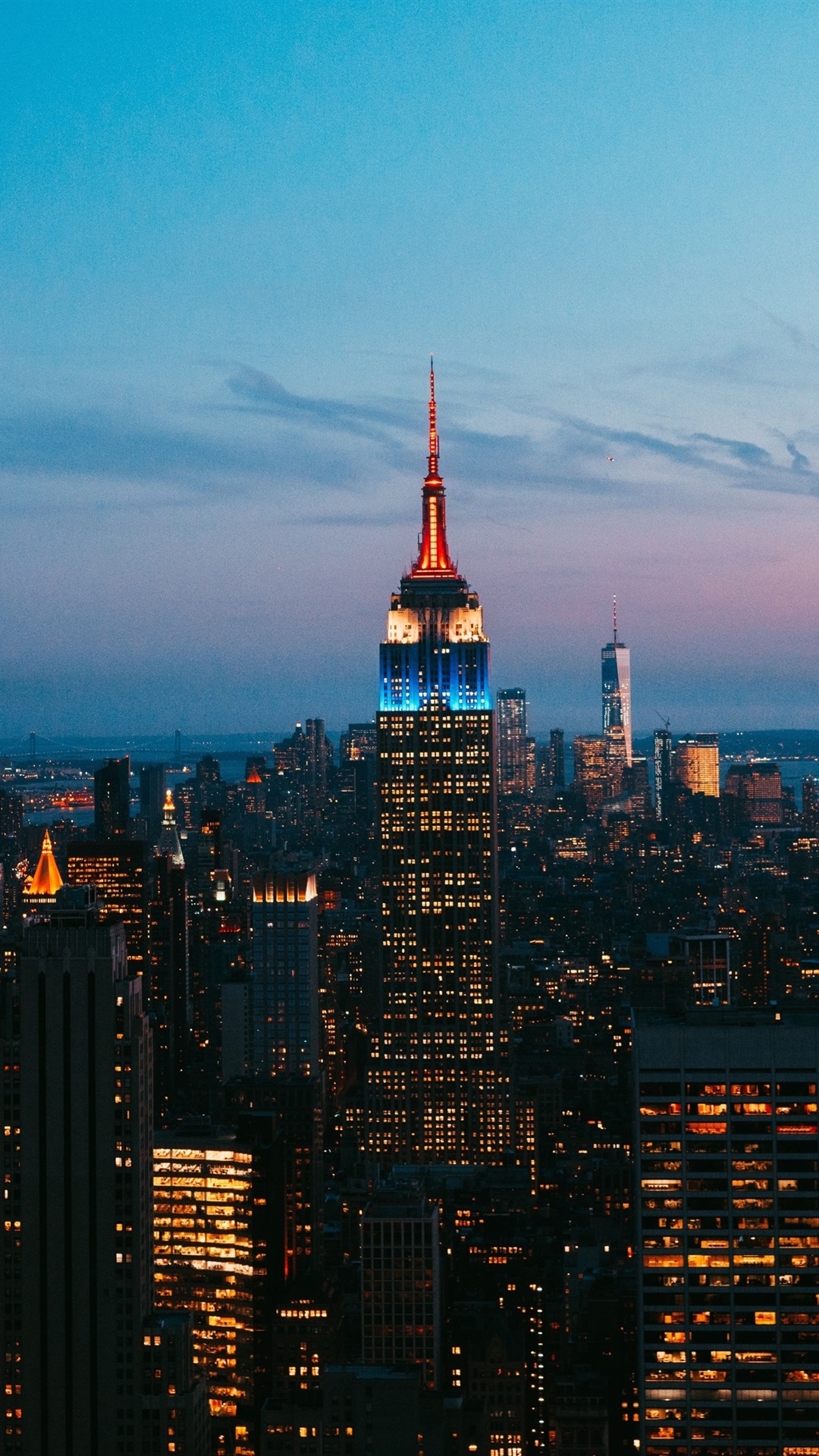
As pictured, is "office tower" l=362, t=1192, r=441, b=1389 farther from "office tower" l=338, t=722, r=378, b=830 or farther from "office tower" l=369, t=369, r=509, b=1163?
"office tower" l=338, t=722, r=378, b=830

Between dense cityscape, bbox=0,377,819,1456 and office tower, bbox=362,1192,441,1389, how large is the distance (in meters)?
0.09

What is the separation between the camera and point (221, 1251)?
63781 mm

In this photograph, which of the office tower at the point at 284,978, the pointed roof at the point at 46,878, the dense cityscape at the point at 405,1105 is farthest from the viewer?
the office tower at the point at 284,978

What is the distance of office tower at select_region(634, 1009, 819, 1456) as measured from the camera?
41.5m

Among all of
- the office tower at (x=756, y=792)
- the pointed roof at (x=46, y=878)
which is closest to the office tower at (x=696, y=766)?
the office tower at (x=756, y=792)

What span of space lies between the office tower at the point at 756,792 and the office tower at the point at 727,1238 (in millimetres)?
137868

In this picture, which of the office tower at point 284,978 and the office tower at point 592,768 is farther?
the office tower at point 592,768

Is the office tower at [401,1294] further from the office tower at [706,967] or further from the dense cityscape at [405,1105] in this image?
the office tower at [706,967]

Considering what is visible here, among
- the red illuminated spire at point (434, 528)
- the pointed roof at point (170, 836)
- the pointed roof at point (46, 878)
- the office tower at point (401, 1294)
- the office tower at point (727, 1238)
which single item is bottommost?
the office tower at point (401, 1294)

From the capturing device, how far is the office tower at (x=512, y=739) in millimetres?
177375

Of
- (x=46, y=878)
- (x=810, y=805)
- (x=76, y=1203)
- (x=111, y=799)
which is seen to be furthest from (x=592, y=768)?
(x=76, y=1203)

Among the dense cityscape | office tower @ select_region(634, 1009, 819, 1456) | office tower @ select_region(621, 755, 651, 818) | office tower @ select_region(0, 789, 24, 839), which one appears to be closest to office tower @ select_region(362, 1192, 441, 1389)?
the dense cityscape

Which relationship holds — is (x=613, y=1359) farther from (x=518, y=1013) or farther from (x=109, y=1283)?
(x=518, y=1013)

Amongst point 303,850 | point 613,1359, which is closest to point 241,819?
point 303,850
